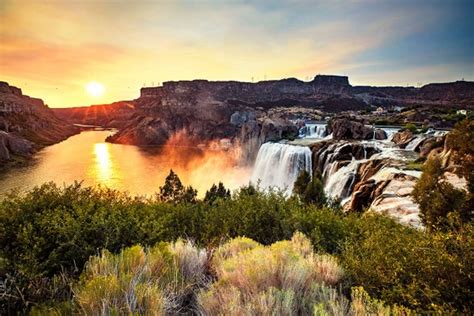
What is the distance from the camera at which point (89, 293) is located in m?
2.98

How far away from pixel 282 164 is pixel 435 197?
26411 mm

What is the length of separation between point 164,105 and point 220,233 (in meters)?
135

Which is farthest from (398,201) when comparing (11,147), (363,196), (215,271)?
(11,147)

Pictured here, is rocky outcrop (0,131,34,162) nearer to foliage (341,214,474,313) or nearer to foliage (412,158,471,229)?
foliage (412,158,471,229)

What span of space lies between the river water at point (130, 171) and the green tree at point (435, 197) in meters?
39.7

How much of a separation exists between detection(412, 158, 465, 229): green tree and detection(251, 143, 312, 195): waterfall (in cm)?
1968

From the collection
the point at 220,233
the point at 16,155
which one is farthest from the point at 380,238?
the point at 16,155

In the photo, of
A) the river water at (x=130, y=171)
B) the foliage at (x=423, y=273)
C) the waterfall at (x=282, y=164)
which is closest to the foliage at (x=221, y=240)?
the foliage at (x=423, y=273)

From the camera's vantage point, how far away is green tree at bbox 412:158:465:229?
8.77m

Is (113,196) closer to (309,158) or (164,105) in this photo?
(309,158)

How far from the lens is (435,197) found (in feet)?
29.9

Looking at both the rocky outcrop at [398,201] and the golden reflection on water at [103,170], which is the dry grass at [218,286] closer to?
the rocky outcrop at [398,201]

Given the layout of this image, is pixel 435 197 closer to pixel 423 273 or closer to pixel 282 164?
pixel 423 273

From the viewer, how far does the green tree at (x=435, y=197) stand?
28.8 ft
